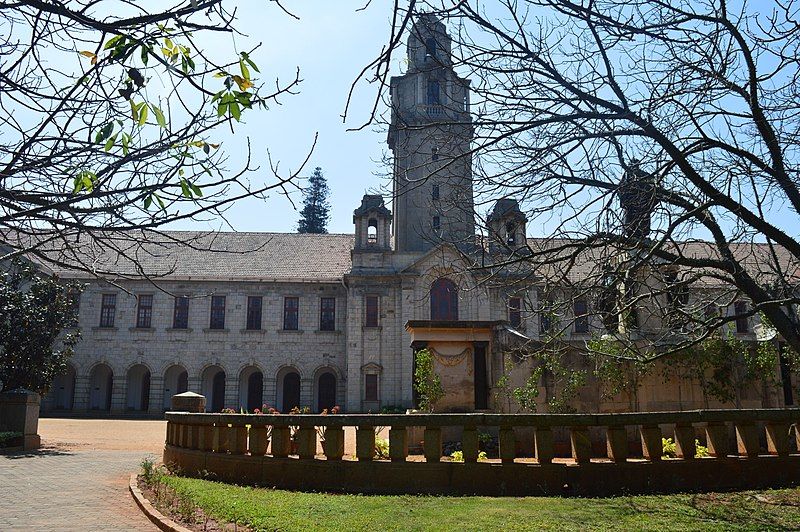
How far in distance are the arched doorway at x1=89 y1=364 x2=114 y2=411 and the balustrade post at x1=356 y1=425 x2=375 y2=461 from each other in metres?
33.2

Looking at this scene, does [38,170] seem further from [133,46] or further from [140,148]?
[133,46]

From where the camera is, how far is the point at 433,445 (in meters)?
8.45

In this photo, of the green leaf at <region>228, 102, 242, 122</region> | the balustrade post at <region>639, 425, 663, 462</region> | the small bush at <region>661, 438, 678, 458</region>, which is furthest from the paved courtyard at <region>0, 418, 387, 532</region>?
the small bush at <region>661, 438, 678, 458</region>

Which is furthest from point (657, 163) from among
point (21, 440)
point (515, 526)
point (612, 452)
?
point (21, 440)

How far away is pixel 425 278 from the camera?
35.9 m

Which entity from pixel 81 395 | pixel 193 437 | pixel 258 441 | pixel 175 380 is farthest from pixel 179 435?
pixel 81 395

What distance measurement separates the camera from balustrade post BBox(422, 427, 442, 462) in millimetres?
8430

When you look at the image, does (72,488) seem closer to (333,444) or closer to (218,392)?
(333,444)

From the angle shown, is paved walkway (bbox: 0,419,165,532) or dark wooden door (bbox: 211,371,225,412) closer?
paved walkway (bbox: 0,419,165,532)

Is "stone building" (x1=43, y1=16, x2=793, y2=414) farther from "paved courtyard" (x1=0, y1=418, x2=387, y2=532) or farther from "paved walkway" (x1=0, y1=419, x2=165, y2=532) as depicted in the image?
"paved walkway" (x1=0, y1=419, x2=165, y2=532)

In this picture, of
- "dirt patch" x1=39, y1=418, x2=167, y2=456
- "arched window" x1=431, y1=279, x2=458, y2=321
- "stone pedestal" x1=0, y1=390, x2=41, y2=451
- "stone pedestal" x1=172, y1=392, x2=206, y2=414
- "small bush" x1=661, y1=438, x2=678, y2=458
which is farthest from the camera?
"arched window" x1=431, y1=279, x2=458, y2=321

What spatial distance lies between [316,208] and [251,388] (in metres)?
33.0

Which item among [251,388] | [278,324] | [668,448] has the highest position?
[278,324]

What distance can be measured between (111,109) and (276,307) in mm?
34182
